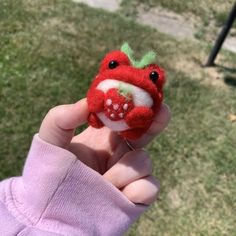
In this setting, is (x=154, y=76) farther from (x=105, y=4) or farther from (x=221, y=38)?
(x=105, y=4)

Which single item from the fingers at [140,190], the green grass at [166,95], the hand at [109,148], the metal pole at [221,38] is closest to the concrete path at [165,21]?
the green grass at [166,95]

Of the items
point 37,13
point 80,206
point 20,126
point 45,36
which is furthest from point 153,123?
point 37,13

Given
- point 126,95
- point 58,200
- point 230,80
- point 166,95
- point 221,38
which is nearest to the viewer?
point 126,95

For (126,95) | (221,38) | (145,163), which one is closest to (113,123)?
(126,95)

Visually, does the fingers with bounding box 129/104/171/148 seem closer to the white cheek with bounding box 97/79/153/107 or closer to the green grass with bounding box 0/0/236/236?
the white cheek with bounding box 97/79/153/107

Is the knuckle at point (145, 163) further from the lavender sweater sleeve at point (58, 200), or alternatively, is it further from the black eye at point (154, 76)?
the black eye at point (154, 76)

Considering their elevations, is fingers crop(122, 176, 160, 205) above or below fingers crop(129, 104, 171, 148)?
below

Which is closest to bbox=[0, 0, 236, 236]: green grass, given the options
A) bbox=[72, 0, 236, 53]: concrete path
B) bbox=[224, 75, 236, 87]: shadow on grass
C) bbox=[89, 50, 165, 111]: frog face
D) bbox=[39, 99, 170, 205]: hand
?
bbox=[224, 75, 236, 87]: shadow on grass
